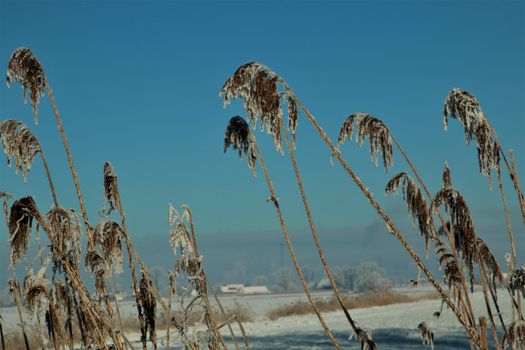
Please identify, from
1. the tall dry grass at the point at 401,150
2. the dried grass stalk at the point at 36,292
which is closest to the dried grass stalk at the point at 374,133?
the tall dry grass at the point at 401,150

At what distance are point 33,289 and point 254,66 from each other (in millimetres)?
1531

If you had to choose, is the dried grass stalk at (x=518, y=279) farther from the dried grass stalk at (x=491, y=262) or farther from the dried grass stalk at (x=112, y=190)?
the dried grass stalk at (x=112, y=190)

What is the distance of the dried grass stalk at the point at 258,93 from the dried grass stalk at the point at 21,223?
956 mm

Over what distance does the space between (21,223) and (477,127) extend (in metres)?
2.00


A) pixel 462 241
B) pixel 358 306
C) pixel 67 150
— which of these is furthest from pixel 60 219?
pixel 358 306

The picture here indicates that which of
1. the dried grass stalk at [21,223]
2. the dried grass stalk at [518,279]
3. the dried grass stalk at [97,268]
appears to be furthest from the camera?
the dried grass stalk at [518,279]

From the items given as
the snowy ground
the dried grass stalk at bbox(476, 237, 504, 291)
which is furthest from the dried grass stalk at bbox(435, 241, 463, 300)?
the snowy ground

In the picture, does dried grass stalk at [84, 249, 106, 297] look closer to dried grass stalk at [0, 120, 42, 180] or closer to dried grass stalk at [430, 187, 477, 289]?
dried grass stalk at [0, 120, 42, 180]

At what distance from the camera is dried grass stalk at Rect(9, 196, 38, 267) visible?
2.83 metres

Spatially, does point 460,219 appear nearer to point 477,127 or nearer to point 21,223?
point 477,127

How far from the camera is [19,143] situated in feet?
10.0

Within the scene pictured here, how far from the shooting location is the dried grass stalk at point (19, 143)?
3.02 meters

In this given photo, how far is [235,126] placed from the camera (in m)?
3.11

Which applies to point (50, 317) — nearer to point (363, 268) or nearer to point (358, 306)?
point (358, 306)
